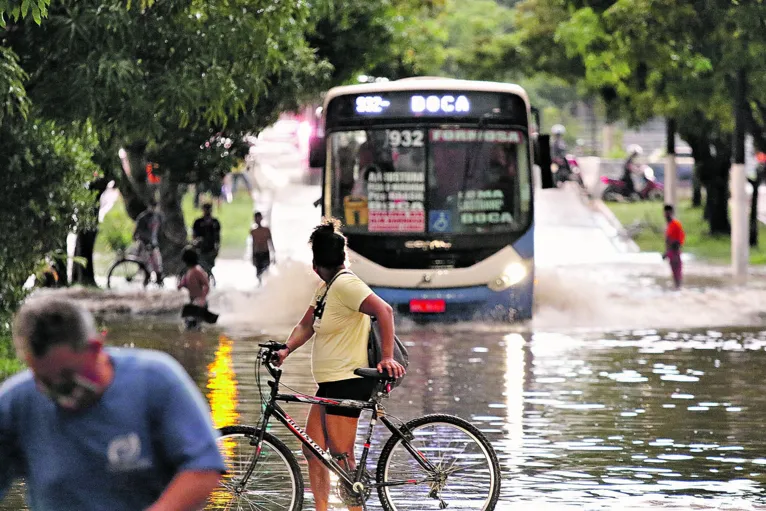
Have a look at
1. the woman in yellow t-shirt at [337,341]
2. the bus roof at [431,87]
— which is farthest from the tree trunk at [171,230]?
the woman in yellow t-shirt at [337,341]

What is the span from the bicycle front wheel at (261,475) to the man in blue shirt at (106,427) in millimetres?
3701

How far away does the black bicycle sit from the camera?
7.97 m

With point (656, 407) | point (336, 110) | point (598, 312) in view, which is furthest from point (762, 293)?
point (656, 407)

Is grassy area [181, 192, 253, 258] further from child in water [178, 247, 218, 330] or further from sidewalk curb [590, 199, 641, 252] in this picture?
child in water [178, 247, 218, 330]

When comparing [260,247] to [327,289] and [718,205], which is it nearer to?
[718,205]

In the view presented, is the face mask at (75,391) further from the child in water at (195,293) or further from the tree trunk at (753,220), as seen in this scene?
the tree trunk at (753,220)

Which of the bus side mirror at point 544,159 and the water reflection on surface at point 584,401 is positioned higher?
the bus side mirror at point 544,159

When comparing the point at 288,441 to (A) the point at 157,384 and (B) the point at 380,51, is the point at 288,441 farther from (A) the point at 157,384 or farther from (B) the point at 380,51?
(B) the point at 380,51

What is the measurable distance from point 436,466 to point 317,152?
487 inches

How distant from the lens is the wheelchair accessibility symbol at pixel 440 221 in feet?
67.8

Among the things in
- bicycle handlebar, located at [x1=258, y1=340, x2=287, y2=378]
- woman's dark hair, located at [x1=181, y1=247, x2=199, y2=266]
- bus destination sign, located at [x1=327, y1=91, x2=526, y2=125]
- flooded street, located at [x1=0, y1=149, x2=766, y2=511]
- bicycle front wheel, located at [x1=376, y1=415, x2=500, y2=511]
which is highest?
bus destination sign, located at [x1=327, y1=91, x2=526, y2=125]

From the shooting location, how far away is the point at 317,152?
805 inches

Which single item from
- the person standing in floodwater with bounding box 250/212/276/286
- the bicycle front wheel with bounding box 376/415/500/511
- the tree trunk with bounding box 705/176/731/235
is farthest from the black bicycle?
the tree trunk with bounding box 705/176/731/235

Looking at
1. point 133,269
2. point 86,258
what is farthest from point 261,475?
point 86,258
